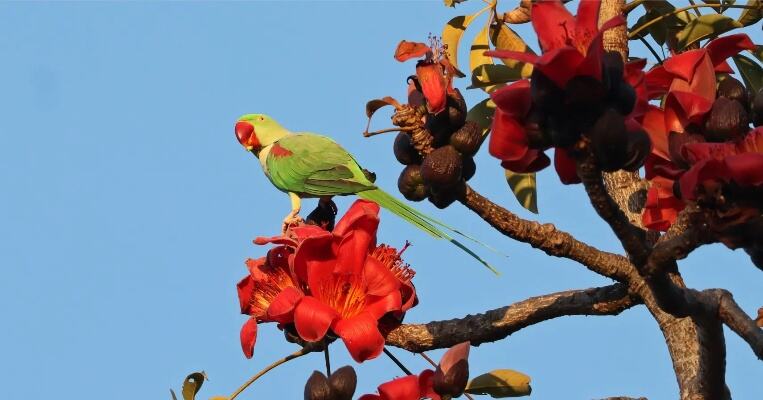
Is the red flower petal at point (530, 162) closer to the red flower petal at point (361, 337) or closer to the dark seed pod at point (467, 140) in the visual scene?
the dark seed pod at point (467, 140)

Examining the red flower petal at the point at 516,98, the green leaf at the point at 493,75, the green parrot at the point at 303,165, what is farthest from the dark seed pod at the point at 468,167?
the green parrot at the point at 303,165

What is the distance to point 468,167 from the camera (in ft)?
6.47

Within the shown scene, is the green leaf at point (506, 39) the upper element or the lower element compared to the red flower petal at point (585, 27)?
upper

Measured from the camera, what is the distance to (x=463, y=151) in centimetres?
194

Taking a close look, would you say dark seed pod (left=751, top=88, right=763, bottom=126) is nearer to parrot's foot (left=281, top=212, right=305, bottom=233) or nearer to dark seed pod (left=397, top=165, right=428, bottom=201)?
dark seed pod (left=397, top=165, right=428, bottom=201)

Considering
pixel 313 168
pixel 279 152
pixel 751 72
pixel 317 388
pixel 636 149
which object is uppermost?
pixel 279 152

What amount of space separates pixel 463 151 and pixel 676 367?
0.94 meters

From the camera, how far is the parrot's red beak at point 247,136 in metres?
5.75

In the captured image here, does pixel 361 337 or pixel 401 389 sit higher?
pixel 361 337

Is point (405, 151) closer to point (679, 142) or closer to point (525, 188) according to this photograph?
point (679, 142)

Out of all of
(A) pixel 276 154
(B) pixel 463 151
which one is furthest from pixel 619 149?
(A) pixel 276 154

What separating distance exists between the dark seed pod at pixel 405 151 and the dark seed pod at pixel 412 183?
1 cm

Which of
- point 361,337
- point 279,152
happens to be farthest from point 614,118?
point 279,152

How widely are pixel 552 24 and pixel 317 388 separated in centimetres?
76
